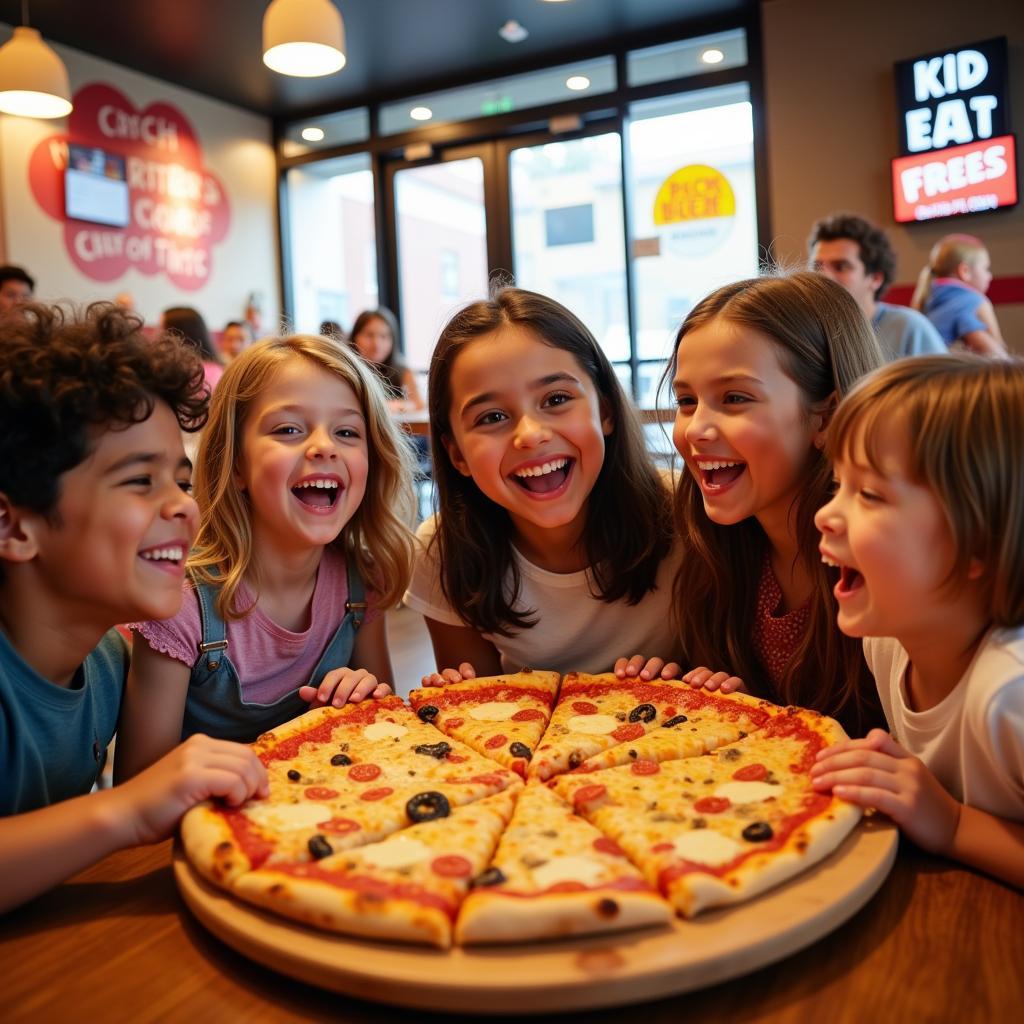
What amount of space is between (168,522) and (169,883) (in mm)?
557

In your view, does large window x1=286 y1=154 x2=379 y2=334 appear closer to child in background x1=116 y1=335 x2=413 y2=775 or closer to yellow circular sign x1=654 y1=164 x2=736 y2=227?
yellow circular sign x1=654 y1=164 x2=736 y2=227

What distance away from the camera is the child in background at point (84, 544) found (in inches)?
50.6

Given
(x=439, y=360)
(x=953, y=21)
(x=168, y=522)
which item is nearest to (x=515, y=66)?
(x=953, y=21)

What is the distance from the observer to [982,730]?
1177mm

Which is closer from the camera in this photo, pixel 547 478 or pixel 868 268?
pixel 547 478

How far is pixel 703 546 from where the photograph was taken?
2064mm

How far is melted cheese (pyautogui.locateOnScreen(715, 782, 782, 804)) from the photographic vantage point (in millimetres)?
1306

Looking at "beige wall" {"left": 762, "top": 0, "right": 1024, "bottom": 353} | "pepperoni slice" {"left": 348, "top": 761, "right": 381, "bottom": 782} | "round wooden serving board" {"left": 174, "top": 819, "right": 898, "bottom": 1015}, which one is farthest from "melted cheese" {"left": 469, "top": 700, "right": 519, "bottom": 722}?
"beige wall" {"left": 762, "top": 0, "right": 1024, "bottom": 353}

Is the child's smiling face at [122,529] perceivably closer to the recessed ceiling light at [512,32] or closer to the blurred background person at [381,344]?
the blurred background person at [381,344]

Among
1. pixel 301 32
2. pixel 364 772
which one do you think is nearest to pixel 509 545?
pixel 364 772

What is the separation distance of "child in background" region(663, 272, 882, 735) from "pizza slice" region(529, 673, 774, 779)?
0.24ft

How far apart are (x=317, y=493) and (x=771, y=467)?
1.01 meters

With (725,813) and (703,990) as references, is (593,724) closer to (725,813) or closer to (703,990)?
(725,813)

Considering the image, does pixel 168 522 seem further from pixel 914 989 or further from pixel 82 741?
pixel 914 989
